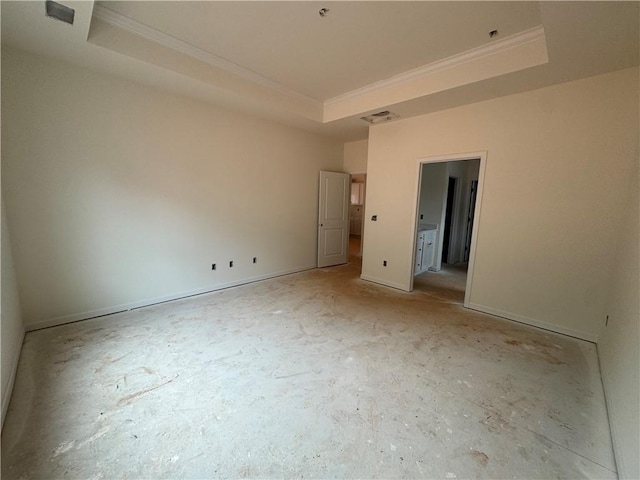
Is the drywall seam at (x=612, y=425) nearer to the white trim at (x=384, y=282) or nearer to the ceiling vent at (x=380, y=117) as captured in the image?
the white trim at (x=384, y=282)

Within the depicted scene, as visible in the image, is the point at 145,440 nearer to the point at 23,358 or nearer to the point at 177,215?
the point at 23,358

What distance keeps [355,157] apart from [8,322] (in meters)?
5.13

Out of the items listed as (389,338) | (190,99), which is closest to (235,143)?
(190,99)

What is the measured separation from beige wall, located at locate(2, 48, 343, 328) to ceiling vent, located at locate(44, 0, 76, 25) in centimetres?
81

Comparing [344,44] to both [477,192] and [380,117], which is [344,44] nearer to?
[380,117]

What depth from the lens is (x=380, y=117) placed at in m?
3.87

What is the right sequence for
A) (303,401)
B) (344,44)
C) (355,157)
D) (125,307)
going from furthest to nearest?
(355,157) → (125,307) → (344,44) → (303,401)

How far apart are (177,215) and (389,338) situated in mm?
2942

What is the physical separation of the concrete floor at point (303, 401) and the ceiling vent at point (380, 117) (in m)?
2.73

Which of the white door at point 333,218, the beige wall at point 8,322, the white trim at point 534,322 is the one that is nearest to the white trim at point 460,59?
the white door at point 333,218

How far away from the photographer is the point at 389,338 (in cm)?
266

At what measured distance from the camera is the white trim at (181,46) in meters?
2.28

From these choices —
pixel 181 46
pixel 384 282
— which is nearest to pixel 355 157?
pixel 384 282

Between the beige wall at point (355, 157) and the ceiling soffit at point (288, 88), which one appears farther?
the beige wall at point (355, 157)
